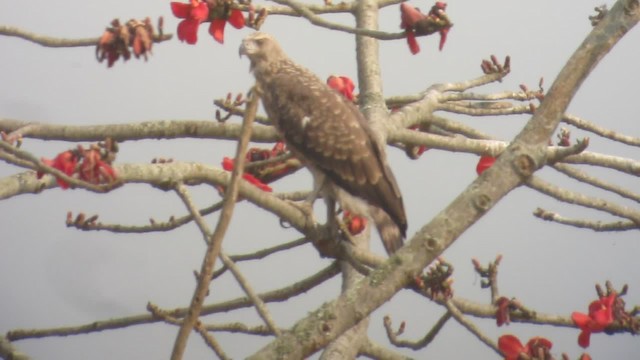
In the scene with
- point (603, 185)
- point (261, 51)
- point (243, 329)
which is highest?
point (261, 51)

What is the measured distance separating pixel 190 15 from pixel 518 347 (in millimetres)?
1391

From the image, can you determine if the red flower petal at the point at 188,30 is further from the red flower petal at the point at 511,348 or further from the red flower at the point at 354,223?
the red flower petal at the point at 511,348

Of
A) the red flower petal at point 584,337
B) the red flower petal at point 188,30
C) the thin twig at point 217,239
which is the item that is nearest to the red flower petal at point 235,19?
the red flower petal at point 188,30

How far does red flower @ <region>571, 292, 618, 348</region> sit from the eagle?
97 centimetres

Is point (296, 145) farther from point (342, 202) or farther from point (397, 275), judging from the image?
point (397, 275)

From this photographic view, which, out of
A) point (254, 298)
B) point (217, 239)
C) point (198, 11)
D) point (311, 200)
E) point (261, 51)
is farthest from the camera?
point (261, 51)

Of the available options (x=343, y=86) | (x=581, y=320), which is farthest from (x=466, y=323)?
(x=343, y=86)

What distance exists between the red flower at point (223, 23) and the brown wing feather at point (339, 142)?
801 mm

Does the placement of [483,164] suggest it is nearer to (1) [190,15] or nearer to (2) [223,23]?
(2) [223,23]

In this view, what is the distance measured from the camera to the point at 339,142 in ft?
11.9

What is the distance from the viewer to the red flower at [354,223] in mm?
3523

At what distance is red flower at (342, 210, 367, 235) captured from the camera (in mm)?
3523

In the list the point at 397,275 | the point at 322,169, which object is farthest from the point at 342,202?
the point at 397,275

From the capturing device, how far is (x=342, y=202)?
366 cm
